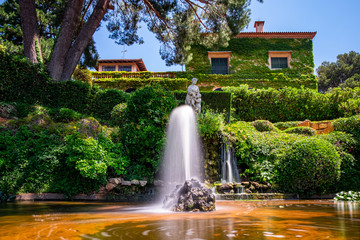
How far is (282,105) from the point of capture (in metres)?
17.2

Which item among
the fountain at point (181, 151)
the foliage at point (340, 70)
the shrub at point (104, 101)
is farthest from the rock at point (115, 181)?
the foliage at point (340, 70)

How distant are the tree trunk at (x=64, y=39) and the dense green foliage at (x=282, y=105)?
34.3 feet

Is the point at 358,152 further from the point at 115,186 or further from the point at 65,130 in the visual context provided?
the point at 65,130

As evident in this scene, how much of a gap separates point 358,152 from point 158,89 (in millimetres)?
7989

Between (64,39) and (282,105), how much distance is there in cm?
1383

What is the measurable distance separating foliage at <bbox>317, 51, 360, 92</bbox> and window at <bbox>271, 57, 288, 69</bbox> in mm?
17403

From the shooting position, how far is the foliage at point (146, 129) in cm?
915

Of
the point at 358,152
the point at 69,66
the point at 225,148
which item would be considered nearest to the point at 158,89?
the point at 225,148

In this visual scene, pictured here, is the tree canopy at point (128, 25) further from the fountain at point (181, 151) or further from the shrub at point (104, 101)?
the fountain at point (181, 151)

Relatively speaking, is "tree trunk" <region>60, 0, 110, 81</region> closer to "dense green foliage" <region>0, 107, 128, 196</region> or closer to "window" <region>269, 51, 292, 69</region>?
"dense green foliage" <region>0, 107, 128, 196</region>

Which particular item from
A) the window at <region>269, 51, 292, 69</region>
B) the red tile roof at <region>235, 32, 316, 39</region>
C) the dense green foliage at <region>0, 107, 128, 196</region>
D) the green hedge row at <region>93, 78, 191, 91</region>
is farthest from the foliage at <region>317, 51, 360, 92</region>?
the dense green foliage at <region>0, 107, 128, 196</region>

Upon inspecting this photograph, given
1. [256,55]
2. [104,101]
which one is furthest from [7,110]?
Result: [256,55]

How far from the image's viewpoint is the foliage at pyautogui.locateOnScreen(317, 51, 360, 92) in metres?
40.6

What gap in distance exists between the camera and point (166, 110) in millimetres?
10078
